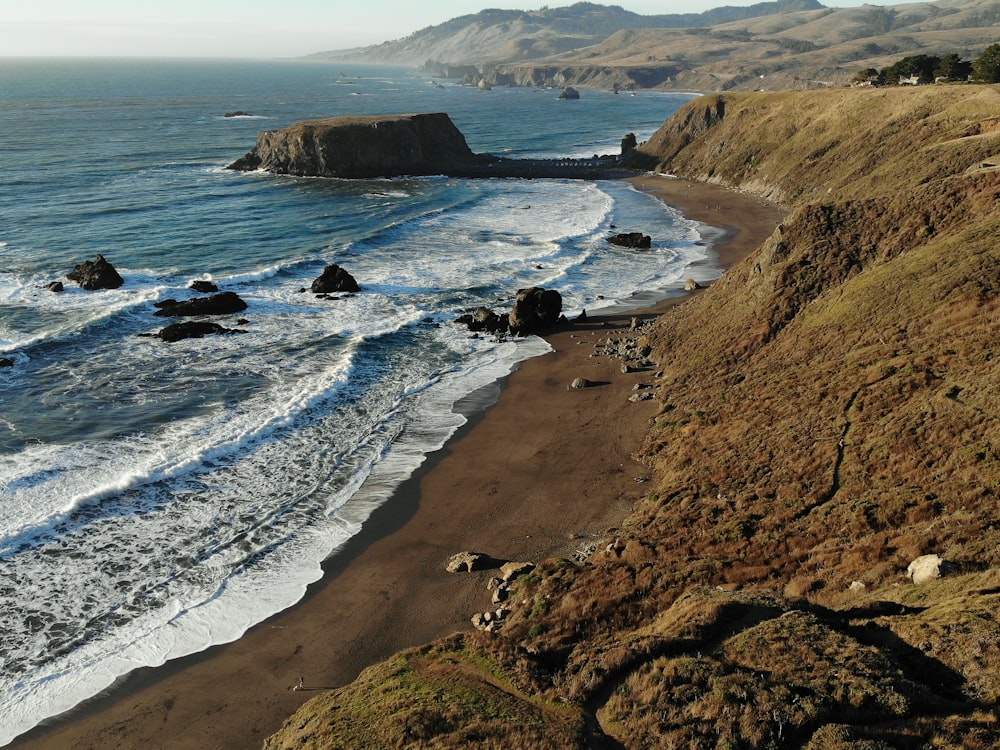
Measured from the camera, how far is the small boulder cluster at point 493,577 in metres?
22.3

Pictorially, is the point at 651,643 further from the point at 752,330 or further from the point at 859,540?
the point at 752,330

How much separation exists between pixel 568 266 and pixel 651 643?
4881cm

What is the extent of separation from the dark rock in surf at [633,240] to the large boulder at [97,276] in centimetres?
4317

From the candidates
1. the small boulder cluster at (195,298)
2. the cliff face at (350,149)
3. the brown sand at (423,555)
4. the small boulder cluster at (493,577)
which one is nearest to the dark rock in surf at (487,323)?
the brown sand at (423,555)

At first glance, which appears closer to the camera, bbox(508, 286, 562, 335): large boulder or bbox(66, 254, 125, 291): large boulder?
bbox(508, 286, 562, 335): large boulder

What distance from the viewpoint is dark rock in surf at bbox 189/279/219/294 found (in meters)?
54.7

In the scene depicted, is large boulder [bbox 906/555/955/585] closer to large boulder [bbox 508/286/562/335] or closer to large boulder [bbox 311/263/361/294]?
large boulder [bbox 508/286/562/335]

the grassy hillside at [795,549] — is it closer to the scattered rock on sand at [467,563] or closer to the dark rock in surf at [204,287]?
the scattered rock on sand at [467,563]

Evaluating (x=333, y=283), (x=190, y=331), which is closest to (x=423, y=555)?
(x=190, y=331)

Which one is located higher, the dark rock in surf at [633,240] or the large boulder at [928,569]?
the dark rock in surf at [633,240]

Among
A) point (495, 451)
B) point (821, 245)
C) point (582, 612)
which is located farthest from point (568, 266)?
point (582, 612)

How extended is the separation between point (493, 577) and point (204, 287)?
3976 centimetres

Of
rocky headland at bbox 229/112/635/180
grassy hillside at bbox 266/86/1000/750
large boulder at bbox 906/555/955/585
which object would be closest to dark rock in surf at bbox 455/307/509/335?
grassy hillside at bbox 266/86/1000/750

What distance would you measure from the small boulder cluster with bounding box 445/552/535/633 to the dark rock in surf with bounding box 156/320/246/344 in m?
28.8
